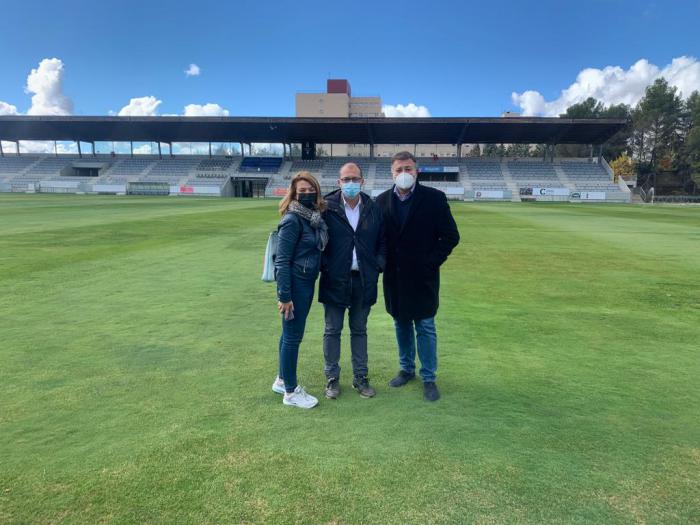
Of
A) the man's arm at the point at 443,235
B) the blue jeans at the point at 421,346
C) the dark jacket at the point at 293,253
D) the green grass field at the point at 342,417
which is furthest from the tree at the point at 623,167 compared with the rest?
the dark jacket at the point at 293,253

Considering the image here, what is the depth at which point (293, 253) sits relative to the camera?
3.66 m

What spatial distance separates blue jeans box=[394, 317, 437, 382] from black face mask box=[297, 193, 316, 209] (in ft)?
4.70

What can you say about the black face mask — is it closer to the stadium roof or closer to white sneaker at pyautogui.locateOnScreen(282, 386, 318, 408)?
white sneaker at pyautogui.locateOnScreen(282, 386, 318, 408)

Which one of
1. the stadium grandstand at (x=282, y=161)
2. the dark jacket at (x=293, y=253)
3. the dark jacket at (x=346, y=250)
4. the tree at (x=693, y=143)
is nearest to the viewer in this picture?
the dark jacket at (x=293, y=253)

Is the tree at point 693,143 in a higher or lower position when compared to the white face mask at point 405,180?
higher

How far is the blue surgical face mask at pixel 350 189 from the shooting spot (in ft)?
12.9

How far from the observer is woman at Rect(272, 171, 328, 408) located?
142 inches

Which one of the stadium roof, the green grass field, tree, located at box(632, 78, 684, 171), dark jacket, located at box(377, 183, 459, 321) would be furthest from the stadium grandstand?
dark jacket, located at box(377, 183, 459, 321)

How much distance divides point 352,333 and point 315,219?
1199 millimetres

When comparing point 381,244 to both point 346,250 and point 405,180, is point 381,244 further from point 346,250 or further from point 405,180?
point 405,180

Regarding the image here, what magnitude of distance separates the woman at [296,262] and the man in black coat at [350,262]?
0.14 m

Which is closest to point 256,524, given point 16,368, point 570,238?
point 16,368

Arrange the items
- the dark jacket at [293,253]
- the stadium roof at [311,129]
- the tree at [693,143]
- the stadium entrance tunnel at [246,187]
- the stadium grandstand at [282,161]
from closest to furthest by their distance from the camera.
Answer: the dark jacket at [293,253] → the stadium roof at [311,129] → the stadium grandstand at [282,161] → the stadium entrance tunnel at [246,187] → the tree at [693,143]

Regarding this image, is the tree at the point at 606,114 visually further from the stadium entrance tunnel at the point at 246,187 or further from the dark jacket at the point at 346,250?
the dark jacket at the point at 346,250
